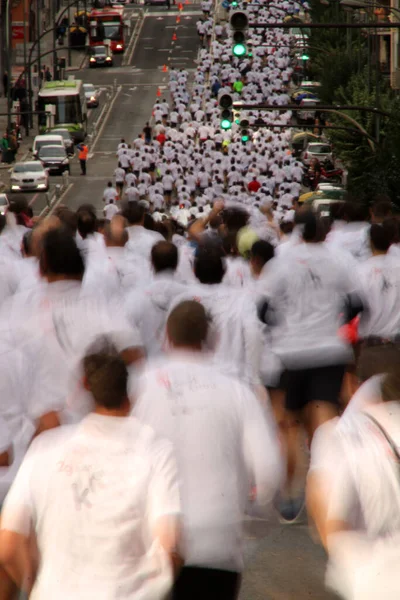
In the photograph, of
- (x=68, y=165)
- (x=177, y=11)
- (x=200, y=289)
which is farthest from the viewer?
(x=177, y=11)

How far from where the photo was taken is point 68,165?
57438mm

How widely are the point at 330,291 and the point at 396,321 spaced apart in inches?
37.7

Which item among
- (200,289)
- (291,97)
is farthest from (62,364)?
(291,97)

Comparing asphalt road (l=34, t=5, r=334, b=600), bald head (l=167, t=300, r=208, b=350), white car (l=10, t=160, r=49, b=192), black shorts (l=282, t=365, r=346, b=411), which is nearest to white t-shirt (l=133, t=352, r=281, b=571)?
bald head (l=167, t=300, r=208, b=350)

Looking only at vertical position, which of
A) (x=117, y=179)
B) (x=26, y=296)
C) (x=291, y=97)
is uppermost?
(x=26, y=296)

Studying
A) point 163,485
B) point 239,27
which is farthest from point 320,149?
point 163,485

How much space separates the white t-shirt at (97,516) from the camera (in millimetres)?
4699

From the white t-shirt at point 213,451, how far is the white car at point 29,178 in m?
46.8

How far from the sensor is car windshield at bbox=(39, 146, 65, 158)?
56969mm

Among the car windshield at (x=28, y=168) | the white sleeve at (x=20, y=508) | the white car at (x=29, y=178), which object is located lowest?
the white car at (x=29, y=178)

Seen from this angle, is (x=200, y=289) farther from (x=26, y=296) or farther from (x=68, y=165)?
(x=68, y=165)

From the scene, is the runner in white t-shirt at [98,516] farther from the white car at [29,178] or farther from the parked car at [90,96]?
the parked car at [90,96]

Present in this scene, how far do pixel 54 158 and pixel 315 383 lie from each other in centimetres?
4854

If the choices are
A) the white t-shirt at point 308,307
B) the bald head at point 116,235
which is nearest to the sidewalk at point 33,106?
the bald head at point 116,235
